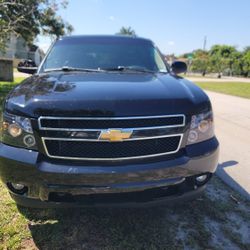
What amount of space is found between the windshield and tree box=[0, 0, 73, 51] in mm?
8404

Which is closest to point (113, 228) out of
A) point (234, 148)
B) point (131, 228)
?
point (131, 228)

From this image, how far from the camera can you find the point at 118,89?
286 cm

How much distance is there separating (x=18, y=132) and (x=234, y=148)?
4.35 metres

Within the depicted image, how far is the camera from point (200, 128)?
112 inches

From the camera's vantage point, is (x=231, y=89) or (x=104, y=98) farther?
(x=231, y=89)

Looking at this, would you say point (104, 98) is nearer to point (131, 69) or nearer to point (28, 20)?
point (131, 69)

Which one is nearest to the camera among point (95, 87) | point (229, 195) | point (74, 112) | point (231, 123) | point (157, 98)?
point (74, 112)

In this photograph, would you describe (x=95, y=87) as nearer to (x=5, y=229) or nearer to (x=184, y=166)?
(x=184, y=166)

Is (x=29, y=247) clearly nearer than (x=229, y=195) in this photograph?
Yes

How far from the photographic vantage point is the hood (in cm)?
257

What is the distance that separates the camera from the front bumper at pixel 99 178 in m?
2.55

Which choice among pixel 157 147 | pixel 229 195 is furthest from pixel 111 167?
pixel 229 195

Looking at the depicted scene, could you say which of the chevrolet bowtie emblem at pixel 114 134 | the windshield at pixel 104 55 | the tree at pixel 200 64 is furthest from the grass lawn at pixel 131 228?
the tree at pixel 200 64

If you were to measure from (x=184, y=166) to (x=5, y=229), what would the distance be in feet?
5.59
